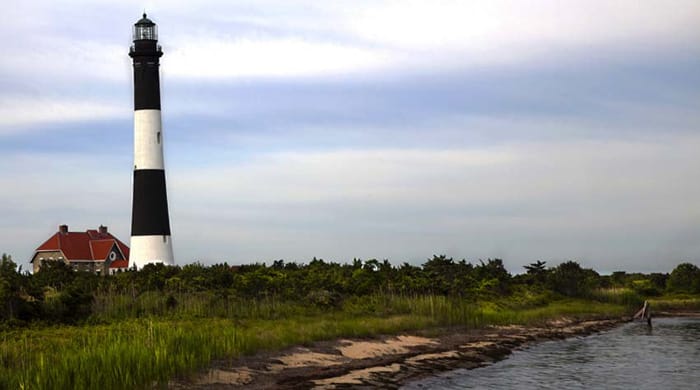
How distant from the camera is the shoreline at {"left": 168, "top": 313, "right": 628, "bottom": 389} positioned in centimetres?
2120

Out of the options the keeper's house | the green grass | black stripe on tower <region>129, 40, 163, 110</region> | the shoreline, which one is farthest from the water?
the keeper's house

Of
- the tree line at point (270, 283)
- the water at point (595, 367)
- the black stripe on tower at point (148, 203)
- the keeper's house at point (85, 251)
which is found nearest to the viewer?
the water at point (595, 367)

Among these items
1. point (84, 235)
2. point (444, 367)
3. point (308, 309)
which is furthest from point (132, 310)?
point (84, 235)

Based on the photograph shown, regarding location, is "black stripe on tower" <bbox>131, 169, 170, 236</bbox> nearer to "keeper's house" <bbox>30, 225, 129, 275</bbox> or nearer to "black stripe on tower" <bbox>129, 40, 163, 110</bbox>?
"black stripe on tower" <bbox>129, 40, 163, 110</bbox>

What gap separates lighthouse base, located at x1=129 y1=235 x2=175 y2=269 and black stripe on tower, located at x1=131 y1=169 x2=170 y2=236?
1.08 ft

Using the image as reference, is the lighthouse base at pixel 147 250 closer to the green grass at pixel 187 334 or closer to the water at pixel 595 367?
the green grass at pixel 187 334

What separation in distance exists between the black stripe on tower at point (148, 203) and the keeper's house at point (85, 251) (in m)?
19.5

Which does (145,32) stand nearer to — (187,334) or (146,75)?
(146,75)

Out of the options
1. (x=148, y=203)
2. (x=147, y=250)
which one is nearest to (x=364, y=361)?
(x=147, y=250)

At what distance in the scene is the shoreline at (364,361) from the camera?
2120 centimetres

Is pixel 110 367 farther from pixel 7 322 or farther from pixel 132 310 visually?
pixel 132 310

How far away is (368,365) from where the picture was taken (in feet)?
83.8

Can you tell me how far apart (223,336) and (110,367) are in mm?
6066

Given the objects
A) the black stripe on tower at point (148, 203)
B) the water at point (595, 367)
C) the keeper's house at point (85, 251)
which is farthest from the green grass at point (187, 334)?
the keeper's house at point (85, 251)
